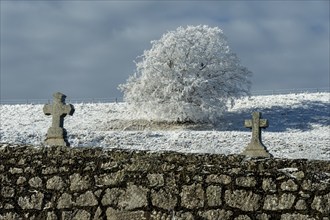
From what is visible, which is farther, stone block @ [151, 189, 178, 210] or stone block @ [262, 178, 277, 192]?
stone block @ [151, 189, 178, 210]

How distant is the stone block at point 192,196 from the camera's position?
6656mm

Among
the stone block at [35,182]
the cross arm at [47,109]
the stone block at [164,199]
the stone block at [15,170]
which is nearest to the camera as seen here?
the stone block at [164,199]

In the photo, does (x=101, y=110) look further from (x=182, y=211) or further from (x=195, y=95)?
(x=182, y=211)

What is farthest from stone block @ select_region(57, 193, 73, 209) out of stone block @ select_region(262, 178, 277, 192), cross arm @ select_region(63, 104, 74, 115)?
cross arm @ select_region(63, 104, 74, 115)

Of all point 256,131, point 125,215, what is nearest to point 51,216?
point 125,215

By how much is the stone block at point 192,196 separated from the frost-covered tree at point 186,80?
36.0 metres

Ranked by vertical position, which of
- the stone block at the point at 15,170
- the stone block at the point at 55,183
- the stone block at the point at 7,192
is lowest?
the stone block at the point at 7,192

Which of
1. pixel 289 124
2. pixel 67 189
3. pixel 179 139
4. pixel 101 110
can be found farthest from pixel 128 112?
pixel 67 189

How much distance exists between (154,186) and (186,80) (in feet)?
123

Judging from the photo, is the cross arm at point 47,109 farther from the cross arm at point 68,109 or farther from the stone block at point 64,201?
the stone block at point 64,201

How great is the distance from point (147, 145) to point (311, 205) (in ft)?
87.7

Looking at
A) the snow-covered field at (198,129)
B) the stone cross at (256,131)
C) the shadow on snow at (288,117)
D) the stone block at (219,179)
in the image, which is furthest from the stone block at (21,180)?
the shadow on snow at (288,117)

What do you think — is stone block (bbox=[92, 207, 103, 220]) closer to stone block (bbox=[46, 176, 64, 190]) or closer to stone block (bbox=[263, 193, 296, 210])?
stone block (bbox=[46, 176, 64, 190])

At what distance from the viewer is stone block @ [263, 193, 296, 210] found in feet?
21.2
